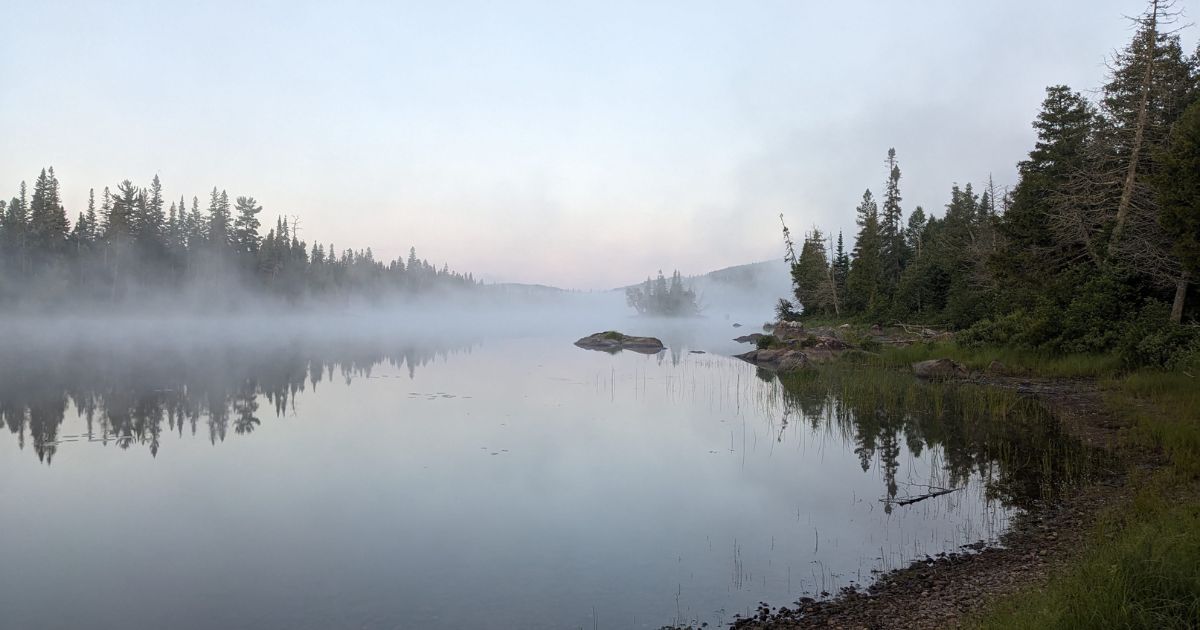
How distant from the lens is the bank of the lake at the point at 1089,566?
5164mm

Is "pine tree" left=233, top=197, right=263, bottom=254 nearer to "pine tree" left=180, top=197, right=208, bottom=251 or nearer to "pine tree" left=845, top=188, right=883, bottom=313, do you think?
"pine tree" left=180, top=197, right=208, bottom=251

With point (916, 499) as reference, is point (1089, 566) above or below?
above

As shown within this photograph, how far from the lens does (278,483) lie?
1305cm

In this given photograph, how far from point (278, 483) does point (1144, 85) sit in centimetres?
3395

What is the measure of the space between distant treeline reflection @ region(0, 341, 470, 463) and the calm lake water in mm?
229

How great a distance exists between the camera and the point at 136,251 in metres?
85.1

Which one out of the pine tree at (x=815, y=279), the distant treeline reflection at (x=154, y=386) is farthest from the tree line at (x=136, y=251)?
the pine tree at (x=815, y=279)

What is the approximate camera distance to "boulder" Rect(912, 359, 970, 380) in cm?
2784

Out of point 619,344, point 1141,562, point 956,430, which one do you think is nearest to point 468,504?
point 1141,562

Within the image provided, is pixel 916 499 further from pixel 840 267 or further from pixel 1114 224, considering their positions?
pixel 840 267

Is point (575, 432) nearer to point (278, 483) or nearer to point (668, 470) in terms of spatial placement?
point (668, 470)

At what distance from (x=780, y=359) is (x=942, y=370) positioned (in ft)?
35.3

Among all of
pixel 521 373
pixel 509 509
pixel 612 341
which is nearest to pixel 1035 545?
pixel 509 509

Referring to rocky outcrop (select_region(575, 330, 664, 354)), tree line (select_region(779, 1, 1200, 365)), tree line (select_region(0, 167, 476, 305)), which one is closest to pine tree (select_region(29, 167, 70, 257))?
tree line (select_region(0, 167, 476, 305))
